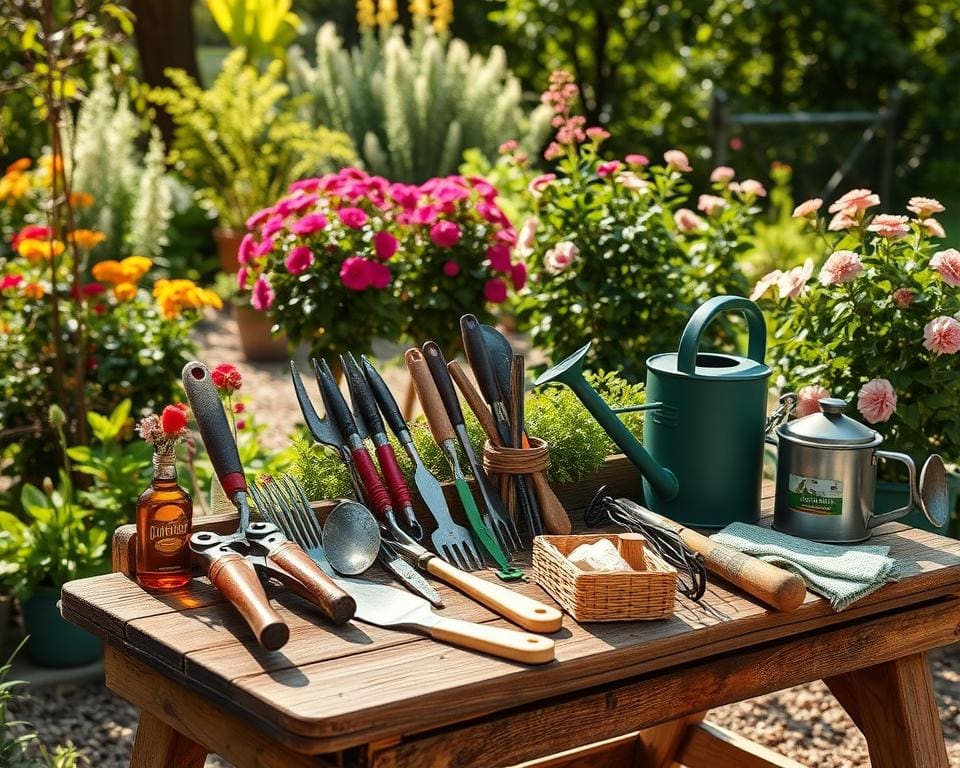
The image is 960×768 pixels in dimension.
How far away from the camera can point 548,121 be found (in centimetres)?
775

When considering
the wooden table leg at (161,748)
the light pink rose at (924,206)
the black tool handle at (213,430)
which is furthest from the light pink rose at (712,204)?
the wooden table leg at (161,748)

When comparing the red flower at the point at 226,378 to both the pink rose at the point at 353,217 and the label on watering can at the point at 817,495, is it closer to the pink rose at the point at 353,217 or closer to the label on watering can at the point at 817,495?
the label on watering can at the point at 817,495

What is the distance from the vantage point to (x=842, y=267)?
8.96ft

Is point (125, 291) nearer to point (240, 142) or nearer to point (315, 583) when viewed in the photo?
point (315, 583)

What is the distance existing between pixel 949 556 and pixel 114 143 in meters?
5.48

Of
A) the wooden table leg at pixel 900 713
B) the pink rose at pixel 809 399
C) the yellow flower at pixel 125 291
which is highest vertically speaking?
the yellow flower at pixel 125 291

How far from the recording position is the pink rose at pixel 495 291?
3.84 metres

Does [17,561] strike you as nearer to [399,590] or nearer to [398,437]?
[398,437]

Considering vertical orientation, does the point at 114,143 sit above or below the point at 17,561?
above

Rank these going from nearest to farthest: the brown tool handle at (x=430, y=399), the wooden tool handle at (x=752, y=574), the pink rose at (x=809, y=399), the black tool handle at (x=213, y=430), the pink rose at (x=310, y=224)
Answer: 1. the wooden tool handle at (x=752, y=574)
2. the black tool handle at (x=213, y=430)
3. the brown tool handle at (x=430, y=399)
4. the pink rose at (x=809, y=399)
5. the pink rose at (x=310, y=224)

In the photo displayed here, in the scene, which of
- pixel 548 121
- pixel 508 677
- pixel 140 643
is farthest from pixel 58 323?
pixel 548 121

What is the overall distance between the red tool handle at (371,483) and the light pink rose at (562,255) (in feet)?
5.42

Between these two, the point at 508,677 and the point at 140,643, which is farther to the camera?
the point at 140,643

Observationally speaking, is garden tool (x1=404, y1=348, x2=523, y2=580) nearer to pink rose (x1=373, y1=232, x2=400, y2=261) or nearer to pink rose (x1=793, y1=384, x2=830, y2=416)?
pink rose (x1=793, y1=384, x2=830, y2=416)
